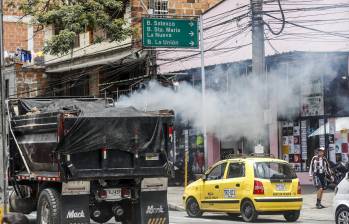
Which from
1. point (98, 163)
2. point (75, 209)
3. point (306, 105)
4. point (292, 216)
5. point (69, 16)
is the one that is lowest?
point (292, 216)

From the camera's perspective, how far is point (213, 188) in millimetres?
16781

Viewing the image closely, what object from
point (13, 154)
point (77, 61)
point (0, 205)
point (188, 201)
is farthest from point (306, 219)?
point (77, 61)

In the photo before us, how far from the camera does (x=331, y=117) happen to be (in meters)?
23.4

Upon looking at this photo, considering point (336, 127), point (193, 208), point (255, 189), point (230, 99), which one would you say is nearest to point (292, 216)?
point (255, 189)

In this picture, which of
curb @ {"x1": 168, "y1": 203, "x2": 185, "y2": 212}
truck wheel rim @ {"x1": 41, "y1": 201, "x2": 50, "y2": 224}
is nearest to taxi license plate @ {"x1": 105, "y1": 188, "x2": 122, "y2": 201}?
truck wheel rim @ {"x1": 41, "y1": 201, "x2": 50, "y2": 224}

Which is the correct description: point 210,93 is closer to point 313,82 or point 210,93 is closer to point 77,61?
point 313,82

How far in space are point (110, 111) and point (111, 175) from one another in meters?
1.28

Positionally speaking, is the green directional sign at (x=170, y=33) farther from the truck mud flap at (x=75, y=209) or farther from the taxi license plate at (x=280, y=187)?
the truck mud flap at (x=75, y=209)

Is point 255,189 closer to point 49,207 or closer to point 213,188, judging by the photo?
point 213,188

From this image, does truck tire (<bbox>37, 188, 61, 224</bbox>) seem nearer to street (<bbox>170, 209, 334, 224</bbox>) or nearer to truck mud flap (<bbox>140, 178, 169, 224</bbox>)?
truck mud flap (<bbox>140, 178, 169, 224</bbox>)

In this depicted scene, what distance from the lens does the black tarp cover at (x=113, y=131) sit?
1209 centimetres

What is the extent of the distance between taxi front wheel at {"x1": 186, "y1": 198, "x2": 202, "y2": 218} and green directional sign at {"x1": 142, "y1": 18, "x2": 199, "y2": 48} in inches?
262

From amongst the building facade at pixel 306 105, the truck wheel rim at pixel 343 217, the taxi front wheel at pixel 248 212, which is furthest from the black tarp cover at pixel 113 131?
the building facade at pixel 306 105

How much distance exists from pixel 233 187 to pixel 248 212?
731mm
